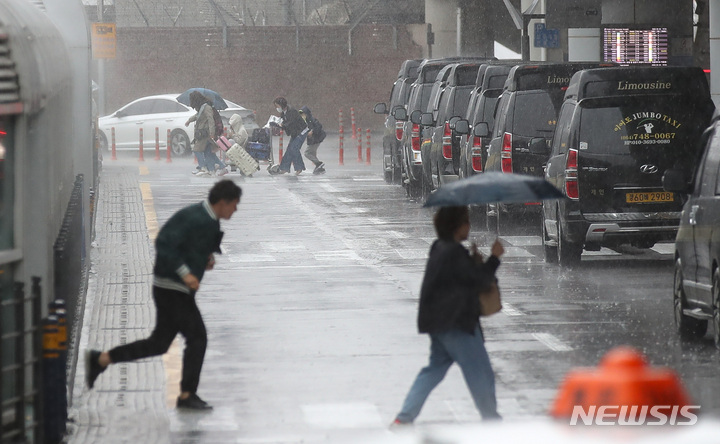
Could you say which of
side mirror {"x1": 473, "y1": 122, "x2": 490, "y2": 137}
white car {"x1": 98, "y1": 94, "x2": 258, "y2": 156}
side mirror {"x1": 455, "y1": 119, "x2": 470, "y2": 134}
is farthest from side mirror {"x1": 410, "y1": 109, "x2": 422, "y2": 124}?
white car {"x1": 98, "y1": 94, "x2": 258, "y2": 156}

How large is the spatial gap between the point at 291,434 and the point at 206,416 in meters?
0.83

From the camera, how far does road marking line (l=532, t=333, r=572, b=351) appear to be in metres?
11.8

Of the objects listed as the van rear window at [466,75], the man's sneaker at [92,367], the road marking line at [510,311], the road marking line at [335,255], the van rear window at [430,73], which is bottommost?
the road marking line at [510,311]

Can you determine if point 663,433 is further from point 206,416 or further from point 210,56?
point 210,56

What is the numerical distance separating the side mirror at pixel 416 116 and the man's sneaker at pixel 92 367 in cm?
1790

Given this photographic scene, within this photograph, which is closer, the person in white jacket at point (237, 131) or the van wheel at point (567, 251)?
the van wheel at point (567, 251)

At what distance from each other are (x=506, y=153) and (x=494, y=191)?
1122 cm

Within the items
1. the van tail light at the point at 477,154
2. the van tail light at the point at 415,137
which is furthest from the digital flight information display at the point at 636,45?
the van tail light at the point at 477,154

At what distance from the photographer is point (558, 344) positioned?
39.2ft

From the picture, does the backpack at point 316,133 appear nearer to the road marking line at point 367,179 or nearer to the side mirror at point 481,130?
the road marking line at point 367,179

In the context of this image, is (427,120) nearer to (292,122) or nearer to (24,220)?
(292,122)

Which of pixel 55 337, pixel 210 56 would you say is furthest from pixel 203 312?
pixel 210 56

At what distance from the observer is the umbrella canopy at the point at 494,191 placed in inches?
337

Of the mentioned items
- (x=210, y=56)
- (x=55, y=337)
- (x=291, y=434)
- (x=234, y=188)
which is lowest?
(x=291, y=434)
